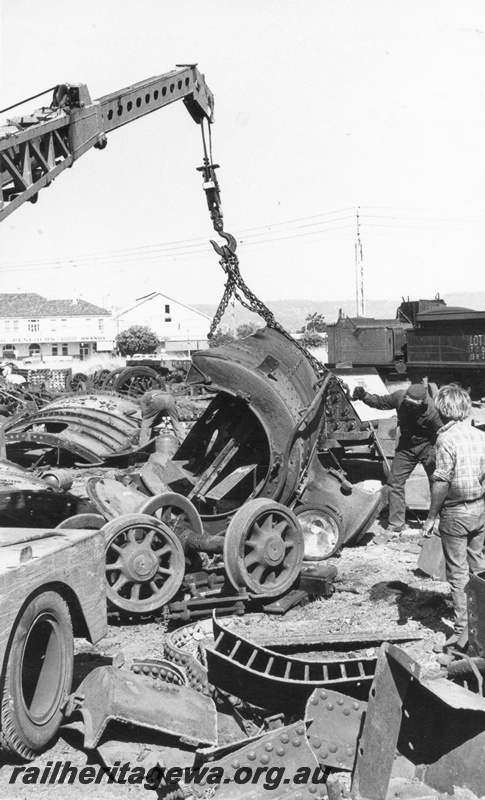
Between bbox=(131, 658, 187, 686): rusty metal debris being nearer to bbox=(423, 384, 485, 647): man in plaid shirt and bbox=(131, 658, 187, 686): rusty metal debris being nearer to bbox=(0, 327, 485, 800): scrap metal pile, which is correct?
bbox=(0, 327, 485, 800): scrap metal pile

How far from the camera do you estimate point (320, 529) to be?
319 inches

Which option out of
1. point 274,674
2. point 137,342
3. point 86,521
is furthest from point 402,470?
point 137,342

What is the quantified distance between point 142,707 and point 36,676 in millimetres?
636

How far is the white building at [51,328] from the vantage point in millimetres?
73125

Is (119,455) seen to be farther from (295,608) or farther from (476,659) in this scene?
(476,659)

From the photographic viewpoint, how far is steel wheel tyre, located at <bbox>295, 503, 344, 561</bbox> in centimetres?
802

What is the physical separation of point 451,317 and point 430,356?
144 cm

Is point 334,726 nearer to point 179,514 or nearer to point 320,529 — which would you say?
point 179,514

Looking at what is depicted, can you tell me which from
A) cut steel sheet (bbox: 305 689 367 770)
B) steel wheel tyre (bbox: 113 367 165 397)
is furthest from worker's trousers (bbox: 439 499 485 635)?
steel wheel tyre (bbox: 113 367 165 397)

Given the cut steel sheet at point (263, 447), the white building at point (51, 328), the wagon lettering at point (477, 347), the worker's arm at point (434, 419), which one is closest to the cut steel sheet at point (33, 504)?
the cut steel sheet at point (263, 447)

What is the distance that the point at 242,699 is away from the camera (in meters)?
4.49

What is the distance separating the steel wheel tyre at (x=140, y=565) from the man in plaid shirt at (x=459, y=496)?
2029 mm

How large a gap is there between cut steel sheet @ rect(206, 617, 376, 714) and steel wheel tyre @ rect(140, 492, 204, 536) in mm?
2164

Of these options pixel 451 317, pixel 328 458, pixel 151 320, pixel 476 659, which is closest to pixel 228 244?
pixel 328 458
